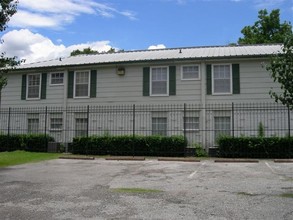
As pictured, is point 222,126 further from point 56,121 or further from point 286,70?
point 286,70

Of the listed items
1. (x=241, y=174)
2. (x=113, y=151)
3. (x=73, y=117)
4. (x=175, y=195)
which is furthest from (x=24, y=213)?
(x=73, y=117)

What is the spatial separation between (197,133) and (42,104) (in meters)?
9.46

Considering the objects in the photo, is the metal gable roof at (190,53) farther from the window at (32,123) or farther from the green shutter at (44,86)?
the window at (32,123)

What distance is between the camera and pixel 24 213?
6387mm

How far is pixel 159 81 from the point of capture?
1938 cm

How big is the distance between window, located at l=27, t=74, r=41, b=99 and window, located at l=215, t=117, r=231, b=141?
1074cm

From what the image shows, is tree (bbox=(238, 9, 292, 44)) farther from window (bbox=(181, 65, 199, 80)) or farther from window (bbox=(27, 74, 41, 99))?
window (bbox=(27, 74, 41, 99))

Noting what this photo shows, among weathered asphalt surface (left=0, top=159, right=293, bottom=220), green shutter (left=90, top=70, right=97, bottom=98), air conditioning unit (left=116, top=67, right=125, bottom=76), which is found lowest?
weathered asphalt surface (left=0, top=159, right=293, bottom=220)

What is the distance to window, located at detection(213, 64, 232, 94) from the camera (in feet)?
60.4

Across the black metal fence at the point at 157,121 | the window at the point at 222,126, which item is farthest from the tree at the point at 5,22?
the window at the point at 222,126

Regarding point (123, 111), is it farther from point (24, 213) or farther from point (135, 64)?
point (24, 213)

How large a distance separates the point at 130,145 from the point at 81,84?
5.56 metres

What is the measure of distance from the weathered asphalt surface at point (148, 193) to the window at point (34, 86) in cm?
1010

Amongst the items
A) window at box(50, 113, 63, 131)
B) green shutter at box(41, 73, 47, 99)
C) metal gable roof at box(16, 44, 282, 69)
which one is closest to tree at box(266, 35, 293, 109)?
metal gable roof at box(16, 44, 282, 69)
